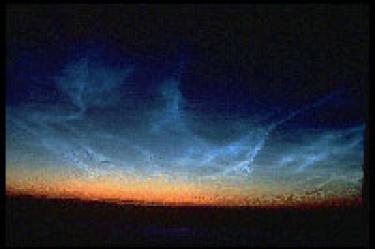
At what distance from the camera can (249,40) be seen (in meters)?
3.74

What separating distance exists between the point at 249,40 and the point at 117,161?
1042 mm

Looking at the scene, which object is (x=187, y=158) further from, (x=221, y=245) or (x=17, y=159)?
(x=17, y=159)

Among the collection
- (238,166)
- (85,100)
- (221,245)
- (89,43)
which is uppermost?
(89,43)

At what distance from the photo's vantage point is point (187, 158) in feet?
12.5

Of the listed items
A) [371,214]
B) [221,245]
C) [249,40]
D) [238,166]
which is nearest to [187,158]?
[238,166]

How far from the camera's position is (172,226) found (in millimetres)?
3809

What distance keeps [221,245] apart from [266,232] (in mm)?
274

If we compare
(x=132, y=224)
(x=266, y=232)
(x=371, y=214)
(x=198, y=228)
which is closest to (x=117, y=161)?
(x=132, y=224)

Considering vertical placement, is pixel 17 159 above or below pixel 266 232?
above

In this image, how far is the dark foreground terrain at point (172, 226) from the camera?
148 inches

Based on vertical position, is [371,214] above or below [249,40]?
below

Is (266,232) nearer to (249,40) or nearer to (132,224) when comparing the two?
(132,224)

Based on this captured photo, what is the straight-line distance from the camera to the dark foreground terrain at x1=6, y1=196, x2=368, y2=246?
12.4 feet

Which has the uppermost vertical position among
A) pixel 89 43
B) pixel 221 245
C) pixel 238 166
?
pixel 89 43
